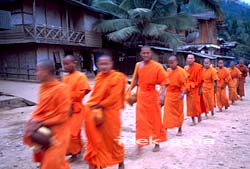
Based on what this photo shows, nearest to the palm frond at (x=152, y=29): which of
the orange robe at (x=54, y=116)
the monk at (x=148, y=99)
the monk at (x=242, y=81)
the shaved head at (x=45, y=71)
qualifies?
the monk at (x=242, y=81)

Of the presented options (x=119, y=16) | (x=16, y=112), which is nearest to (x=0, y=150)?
(x=16, y=112)

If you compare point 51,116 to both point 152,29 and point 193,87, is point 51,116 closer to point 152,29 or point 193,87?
point 193,87

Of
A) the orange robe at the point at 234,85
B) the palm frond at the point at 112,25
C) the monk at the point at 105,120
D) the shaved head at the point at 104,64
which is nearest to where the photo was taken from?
the monk at the point at 105,120

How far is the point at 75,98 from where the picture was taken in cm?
518

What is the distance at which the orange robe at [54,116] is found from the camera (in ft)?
11.2

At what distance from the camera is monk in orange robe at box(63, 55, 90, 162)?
16.9 ft

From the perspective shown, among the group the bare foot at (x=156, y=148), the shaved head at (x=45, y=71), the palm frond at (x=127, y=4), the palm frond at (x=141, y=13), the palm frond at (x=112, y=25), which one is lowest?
the bare foot at (x=156, y=148)

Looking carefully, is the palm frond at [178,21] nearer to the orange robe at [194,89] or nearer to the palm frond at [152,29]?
the palm frond at [152,29]

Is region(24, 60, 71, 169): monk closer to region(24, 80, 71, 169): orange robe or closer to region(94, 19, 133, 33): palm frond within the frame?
region(24, 80, 71, 169): orange robe

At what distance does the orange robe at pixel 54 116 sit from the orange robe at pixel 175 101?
4.06 m

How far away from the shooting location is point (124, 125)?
8.58 metres

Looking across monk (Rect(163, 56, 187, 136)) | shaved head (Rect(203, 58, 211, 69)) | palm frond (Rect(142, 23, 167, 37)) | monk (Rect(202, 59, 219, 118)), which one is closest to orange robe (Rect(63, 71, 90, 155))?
monk (Rect(163, 56, 187, 136))

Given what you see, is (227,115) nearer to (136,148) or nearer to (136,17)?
(136,148)

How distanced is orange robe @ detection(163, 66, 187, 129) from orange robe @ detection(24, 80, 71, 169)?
406cm
